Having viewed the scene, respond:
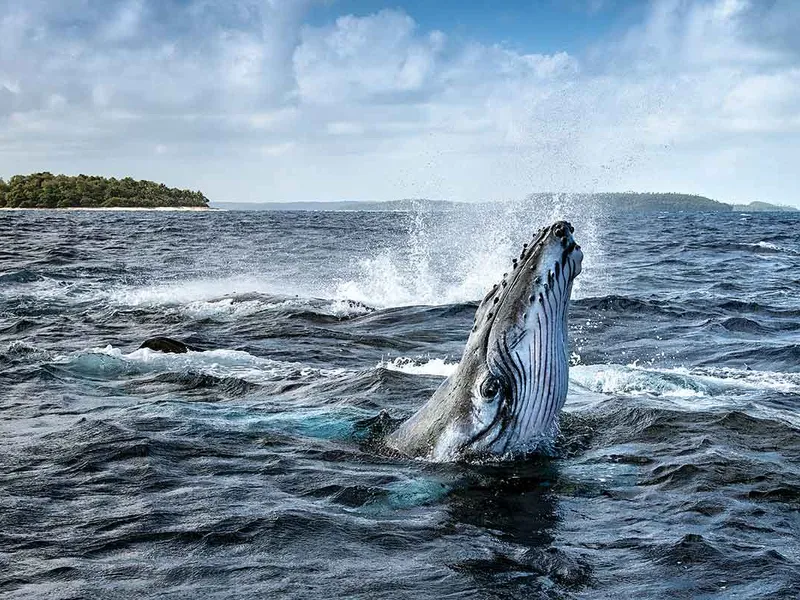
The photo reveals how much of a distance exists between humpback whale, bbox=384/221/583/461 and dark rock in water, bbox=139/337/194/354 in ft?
24.2

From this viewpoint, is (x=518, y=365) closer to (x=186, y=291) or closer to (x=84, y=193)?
(x=186, y=291)

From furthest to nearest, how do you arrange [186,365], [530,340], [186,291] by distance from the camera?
[186,291], [186,365], [530,340]

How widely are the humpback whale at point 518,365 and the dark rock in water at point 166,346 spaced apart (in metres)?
7.38

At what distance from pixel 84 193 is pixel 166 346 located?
479 ft

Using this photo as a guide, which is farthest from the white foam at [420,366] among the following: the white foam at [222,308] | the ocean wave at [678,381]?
the white foam at [222,308]

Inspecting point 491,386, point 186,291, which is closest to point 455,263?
point 186,291

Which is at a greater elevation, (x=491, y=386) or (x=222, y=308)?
(x=491, y=386)

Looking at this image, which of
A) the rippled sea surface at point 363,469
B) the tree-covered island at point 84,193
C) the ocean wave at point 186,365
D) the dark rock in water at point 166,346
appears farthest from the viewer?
the tree-covered island at point 84,193

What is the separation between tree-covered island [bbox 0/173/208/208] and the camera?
472 ft

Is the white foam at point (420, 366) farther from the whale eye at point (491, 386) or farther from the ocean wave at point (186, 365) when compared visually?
the whale eye at point (491, 386)

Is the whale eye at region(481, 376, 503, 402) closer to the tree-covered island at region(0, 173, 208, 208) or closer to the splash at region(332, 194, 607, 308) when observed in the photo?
the splash at region(332, 194, 607, 308)

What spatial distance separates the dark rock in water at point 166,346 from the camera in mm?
13852

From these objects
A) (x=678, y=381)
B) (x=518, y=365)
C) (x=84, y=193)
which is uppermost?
(x=84, y=193)

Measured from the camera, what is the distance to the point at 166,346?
1392 centimetres
